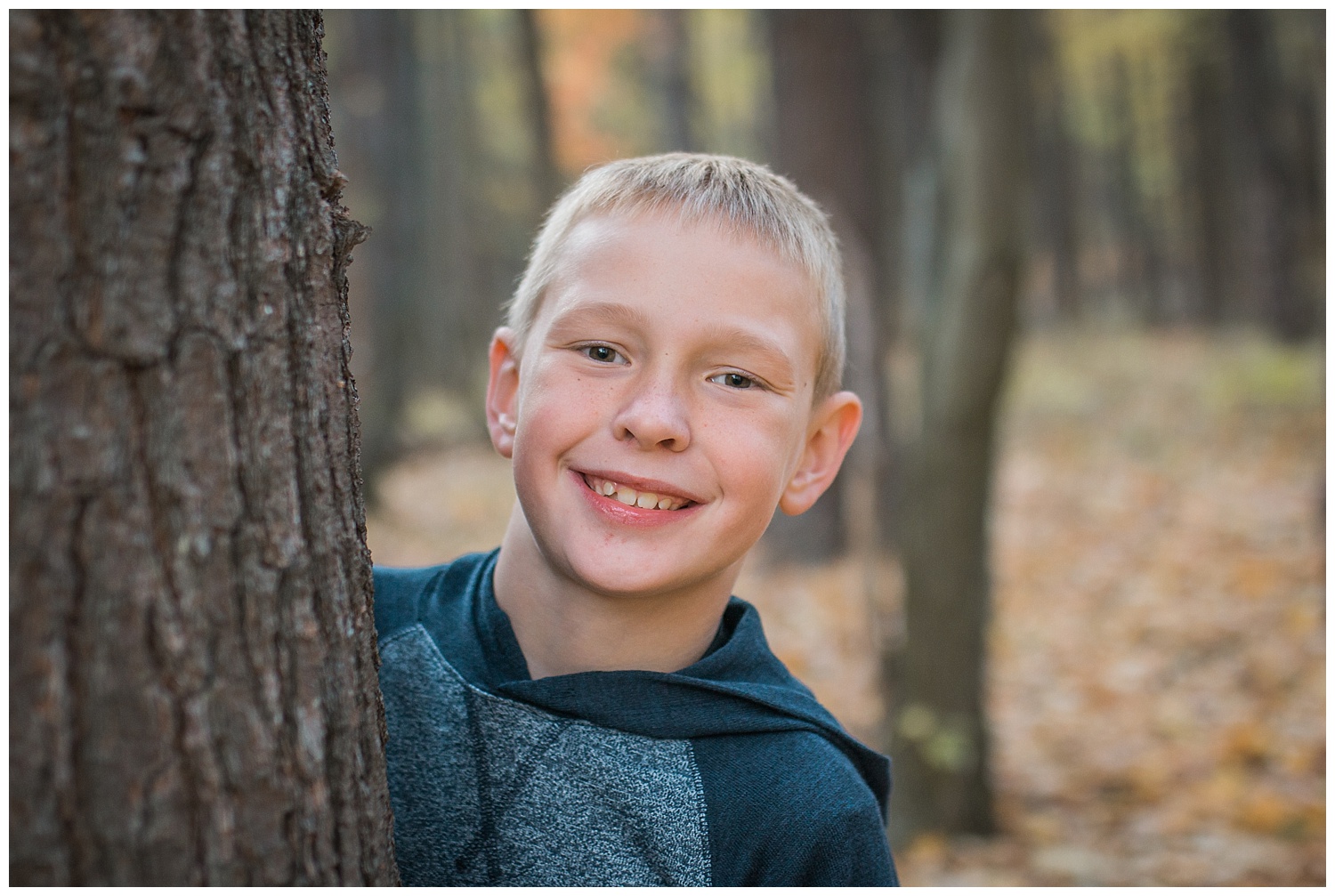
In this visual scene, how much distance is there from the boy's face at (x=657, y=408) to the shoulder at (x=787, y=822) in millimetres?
321

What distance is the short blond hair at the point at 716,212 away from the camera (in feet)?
5.70

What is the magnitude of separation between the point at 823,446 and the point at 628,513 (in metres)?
0.51

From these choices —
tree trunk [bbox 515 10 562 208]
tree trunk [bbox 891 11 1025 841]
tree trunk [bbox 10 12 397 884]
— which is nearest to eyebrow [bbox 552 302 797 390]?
tree trunk [bbox 10 12 397 884]

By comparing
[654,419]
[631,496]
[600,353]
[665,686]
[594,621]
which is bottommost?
[665,686]

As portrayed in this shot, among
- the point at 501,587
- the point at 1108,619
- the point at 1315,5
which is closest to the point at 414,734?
the point at 501,587

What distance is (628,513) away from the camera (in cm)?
163

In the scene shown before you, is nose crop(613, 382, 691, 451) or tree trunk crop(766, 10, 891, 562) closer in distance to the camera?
nose crop(613, 382, 691, 451)

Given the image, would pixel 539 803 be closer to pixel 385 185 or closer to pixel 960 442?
pixel 960 442

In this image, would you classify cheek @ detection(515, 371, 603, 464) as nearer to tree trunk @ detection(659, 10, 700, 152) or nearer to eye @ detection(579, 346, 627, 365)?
eye @ detection(579, 346, 627, 365)

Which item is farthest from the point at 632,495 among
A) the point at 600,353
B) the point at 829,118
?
the point at 829,118

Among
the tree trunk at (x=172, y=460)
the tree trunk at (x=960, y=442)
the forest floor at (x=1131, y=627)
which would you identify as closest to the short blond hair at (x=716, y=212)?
the tree trunk at (x=172, y=460)

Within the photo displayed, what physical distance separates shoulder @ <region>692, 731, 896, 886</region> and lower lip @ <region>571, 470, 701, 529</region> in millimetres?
367

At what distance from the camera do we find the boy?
62.9 inches

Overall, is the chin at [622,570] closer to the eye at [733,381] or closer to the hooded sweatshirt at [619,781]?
the hooded sweatshirt at [619,781]
